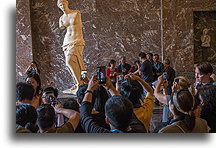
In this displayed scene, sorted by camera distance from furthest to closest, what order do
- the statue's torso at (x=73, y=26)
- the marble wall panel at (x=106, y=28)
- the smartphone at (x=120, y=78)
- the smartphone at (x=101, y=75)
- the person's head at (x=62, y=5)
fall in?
the statue's torso at (x=73, y=26) → the person's head at (x=62, y=5) → the marble wall panel at (x=106, y=28) → the smartphone at (x=120, y=78) → the smartphone at (x=101, y=75)

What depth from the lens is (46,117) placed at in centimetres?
231

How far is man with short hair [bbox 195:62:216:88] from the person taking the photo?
9.33ft

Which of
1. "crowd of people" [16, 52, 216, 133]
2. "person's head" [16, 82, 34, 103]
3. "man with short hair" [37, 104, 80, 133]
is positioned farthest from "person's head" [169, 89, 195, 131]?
"person's head" [16, 82, 34, 103]

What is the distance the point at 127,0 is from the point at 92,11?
0.66 meters

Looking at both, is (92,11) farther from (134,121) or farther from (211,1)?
(134,121)

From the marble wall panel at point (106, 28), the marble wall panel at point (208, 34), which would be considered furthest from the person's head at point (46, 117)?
the marble wall panel at point (106, 28)

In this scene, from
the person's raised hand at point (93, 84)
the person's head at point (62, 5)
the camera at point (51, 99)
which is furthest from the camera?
the person's head at point (62, 5)

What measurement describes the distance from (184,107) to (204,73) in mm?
757

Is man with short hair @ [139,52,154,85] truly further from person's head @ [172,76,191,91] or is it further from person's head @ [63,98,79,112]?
person's head @ [63,98,79,112]

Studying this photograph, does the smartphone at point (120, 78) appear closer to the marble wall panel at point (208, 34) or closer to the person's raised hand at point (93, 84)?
the person's raised hand at point (93, 84)

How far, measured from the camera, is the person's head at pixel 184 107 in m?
2.27

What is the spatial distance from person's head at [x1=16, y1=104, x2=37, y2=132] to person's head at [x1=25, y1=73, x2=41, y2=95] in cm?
44

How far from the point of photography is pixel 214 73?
289cm

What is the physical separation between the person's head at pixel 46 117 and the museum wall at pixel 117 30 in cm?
132
